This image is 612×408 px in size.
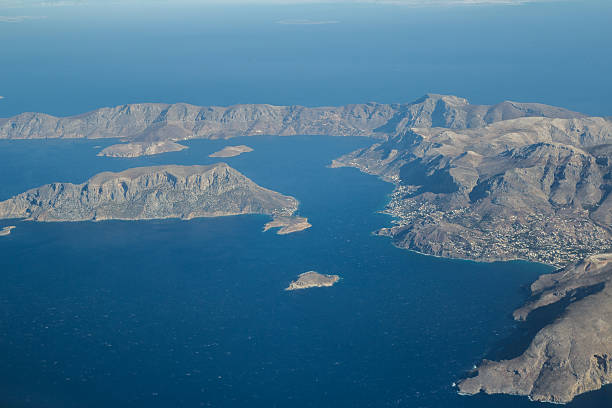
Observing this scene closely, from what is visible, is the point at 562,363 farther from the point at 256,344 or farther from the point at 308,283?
the point at 308,283

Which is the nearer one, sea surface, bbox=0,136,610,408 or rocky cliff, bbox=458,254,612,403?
rocky cliff, bbox=458,254,612,403

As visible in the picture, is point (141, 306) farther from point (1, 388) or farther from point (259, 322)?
point (1, 388)

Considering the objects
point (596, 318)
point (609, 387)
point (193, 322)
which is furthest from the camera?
point (193, 322)

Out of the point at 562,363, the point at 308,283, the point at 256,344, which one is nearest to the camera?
the point at 562,363

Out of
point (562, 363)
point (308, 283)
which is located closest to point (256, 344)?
point (308, 283)

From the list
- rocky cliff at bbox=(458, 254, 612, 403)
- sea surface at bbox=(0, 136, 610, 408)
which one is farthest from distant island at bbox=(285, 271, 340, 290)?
rocky cliff at bbox=(458, 254, 612, 403)

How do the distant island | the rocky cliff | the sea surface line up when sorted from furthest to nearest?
the distant island, the sea surface, the rocky cliff

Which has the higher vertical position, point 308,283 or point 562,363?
point 562,363

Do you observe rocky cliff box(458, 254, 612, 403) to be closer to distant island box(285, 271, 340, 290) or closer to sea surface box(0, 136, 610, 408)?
sea surface box(0, 136, 610, 408)

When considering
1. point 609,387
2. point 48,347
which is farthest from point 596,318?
point 48,347
